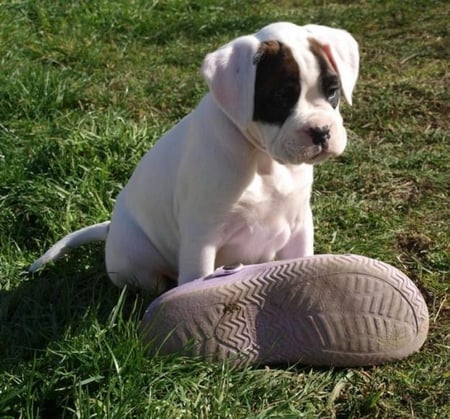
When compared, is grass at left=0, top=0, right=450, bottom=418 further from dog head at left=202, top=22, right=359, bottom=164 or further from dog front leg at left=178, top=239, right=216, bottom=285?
dog head at left=202, top=22, right=359, bottom=164

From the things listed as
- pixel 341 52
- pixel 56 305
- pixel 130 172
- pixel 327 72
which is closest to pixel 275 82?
pixel 327 72

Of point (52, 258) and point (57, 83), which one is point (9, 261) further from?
point (57, 83)

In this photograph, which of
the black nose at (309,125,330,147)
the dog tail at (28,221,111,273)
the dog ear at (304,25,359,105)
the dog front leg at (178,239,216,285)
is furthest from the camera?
the dog tail at (28,221,111,273)

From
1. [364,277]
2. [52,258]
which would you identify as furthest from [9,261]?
[364,277]

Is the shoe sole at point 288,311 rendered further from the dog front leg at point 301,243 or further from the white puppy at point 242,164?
the dog front leg at point 301,243

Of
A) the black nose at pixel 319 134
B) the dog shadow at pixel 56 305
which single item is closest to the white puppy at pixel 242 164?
the black nose at pixel 319 134

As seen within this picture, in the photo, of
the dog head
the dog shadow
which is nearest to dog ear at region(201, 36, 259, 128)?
the dog head

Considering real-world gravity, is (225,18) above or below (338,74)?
below
